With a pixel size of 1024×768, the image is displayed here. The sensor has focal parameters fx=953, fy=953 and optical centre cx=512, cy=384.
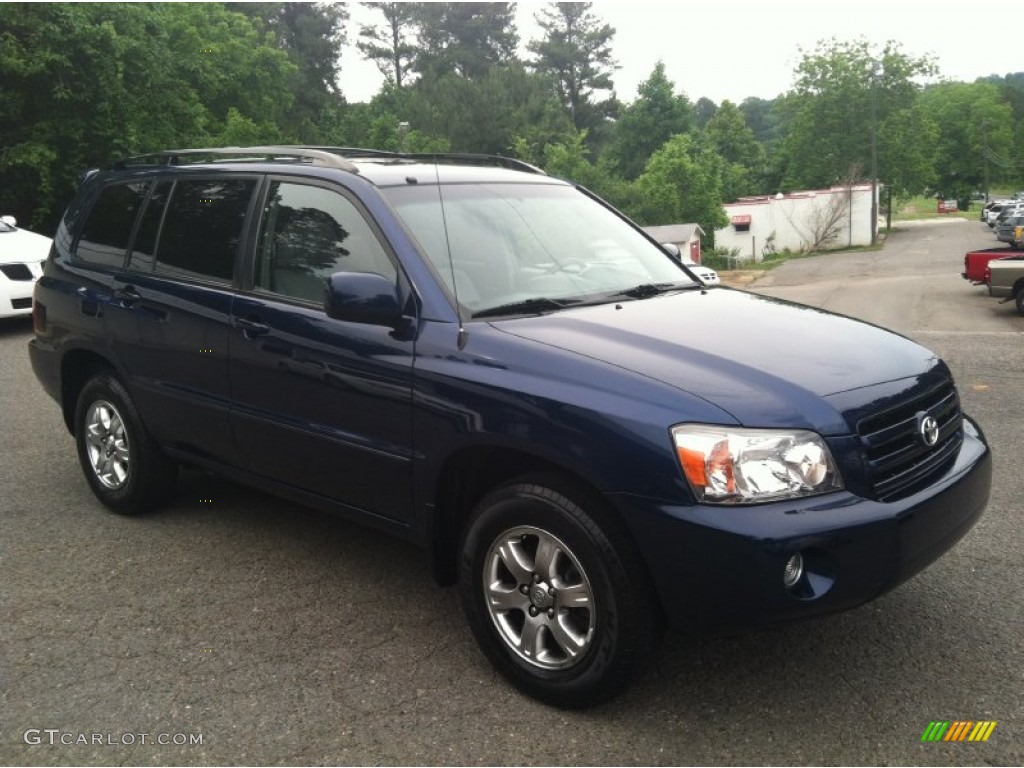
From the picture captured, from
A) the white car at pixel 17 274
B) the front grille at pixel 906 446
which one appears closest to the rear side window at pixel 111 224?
the front grille at pixel 906 446

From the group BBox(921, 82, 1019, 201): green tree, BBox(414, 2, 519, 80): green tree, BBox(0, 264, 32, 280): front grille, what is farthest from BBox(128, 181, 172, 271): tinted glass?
BBox(921, 82, 1019, 201): green tree

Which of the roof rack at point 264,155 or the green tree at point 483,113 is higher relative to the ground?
the green tree at point 483,113

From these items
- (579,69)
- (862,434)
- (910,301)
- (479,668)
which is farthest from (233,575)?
(579,69)

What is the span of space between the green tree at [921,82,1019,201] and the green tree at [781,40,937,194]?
46.2m

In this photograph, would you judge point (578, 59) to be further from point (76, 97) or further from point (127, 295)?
point (127, 295)

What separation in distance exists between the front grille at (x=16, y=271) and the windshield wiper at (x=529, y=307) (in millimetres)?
10600

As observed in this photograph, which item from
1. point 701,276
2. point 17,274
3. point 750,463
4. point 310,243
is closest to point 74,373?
point 310,243

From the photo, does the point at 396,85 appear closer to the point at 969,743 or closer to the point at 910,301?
the point at 910,301

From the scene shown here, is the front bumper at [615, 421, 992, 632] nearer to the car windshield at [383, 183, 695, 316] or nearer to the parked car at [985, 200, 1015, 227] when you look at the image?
the car windshield at [383, 183, 695, 316]

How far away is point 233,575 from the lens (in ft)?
14.2

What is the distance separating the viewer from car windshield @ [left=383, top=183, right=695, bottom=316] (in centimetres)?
366

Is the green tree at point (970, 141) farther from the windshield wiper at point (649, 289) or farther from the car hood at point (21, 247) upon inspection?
the windshield wiper at point (649, 289)

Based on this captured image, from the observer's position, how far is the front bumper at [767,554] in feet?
8.93

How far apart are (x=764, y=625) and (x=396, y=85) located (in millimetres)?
69646
